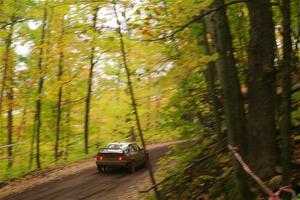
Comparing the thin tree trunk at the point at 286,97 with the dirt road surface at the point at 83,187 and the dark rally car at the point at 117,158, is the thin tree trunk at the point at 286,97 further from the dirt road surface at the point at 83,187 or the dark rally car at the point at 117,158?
the dark rally car at the point at 117,158

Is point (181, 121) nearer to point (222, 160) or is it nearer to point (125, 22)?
point (222, 160)

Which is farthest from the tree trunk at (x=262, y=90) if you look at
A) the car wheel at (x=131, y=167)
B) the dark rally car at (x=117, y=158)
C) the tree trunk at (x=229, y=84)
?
the car wheel at (x=131, y=167)

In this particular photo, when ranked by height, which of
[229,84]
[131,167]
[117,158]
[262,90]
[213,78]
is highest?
[229,84]

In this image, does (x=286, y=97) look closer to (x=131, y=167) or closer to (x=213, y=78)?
(x=213, y=78)

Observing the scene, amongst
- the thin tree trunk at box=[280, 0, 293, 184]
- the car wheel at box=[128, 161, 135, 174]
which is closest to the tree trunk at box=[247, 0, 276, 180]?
the thin tree trunk at box=[280, 0, 293, 184]

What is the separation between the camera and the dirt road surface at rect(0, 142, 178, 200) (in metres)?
13.9

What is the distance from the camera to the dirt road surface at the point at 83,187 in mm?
13898

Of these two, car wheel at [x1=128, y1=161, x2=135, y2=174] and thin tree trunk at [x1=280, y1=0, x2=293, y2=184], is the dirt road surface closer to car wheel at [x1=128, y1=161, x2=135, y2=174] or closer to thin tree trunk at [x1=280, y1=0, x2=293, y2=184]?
car wheel at [x1=128, y1=161, x2=135, y2=174]

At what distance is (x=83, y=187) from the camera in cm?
1539

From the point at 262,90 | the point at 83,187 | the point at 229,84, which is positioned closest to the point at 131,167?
the point at 83,187

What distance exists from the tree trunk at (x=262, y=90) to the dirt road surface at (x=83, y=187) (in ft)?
19.9

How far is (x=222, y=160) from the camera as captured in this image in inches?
329

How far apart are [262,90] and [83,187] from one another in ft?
35.4

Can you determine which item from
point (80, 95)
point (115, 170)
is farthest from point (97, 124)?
point (115, 170)
